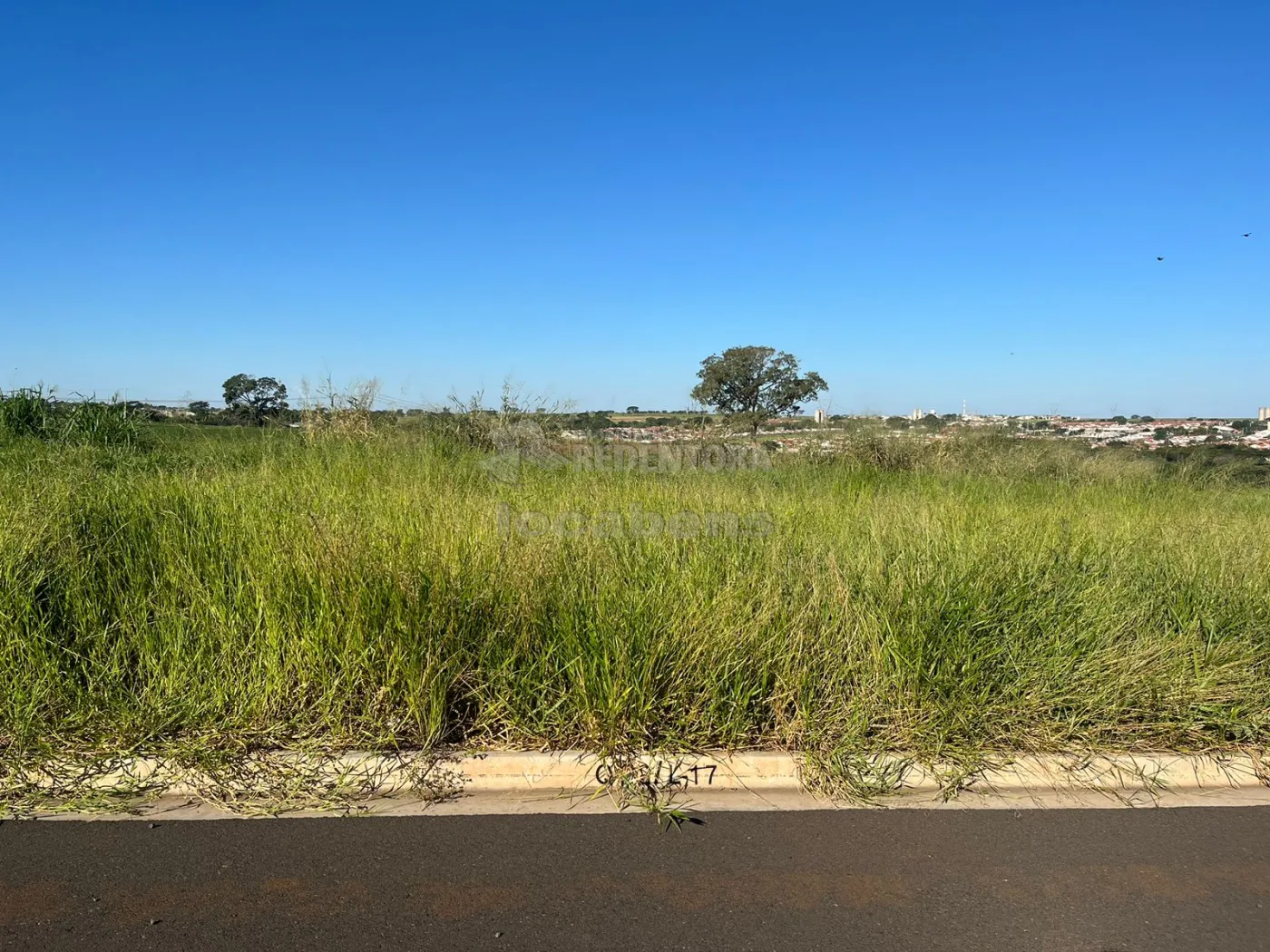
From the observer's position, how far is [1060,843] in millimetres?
3104

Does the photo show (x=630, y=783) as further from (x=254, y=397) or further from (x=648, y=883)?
(x=254, y=397)

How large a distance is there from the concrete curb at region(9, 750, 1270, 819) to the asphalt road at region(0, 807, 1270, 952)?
0.12 meters

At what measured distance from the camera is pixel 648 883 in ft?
9.17

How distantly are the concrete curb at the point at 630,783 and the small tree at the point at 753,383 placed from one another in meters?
11.8

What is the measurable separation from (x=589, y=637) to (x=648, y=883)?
134cm

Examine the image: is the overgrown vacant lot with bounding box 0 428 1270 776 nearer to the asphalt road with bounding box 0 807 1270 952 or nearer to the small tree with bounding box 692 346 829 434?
the asphalt road with bounding box 0 807 1270 952

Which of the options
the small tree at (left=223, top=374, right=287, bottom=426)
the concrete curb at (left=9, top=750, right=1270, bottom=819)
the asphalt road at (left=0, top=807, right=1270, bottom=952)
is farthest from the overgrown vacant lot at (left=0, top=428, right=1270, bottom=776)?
the small tree at (left=223, top=374, right=287, bottom=426)

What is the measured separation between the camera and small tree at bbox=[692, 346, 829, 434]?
52.0 feet

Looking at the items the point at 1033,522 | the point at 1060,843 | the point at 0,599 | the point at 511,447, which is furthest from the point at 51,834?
the point at 511,447

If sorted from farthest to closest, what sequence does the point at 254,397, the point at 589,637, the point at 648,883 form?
1. the point at 254,397
2. the point at 589,637
3. the point at 648,883

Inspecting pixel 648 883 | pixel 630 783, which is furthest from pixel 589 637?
pixel 648 883

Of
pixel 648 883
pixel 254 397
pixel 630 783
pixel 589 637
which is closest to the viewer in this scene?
pixel 648 883

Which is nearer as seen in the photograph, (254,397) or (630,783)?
(630,783)

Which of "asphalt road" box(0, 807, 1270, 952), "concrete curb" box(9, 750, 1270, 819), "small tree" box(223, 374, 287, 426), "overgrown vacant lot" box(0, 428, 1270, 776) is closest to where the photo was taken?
"asphalt road" box(0, 807, 1270, 952)
